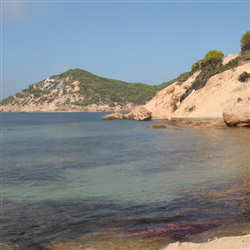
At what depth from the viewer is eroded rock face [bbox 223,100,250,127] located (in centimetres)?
4042

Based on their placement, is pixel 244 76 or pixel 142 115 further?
pixel 142 115

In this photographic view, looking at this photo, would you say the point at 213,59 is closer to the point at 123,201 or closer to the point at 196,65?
the point at 196,65

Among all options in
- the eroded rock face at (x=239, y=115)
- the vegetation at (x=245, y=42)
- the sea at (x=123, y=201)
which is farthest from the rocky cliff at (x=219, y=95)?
the sea at (x=123, y=201)

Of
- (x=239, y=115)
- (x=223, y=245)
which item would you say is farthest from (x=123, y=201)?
(x=239, y=115)

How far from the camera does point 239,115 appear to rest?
137 ft

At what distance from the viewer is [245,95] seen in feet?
176

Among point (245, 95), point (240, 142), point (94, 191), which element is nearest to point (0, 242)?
point (94, 191)

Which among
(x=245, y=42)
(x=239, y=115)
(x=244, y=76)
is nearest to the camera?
(x=239, y=115)

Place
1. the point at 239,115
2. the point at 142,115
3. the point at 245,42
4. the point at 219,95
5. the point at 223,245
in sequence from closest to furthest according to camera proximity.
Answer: the point at 223,245 → the point at 239,115 → the point at 219,95 → the point at 142,115 → the point at 245,42

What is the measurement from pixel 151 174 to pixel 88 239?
8.95 m

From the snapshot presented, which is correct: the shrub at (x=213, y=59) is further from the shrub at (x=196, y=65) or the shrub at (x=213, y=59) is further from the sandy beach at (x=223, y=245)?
the sandy beach at (x=223, y=245)

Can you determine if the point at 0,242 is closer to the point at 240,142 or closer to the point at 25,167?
the point at 25,167

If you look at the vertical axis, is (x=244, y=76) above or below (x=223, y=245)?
above

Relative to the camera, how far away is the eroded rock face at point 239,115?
4042 centimetres
